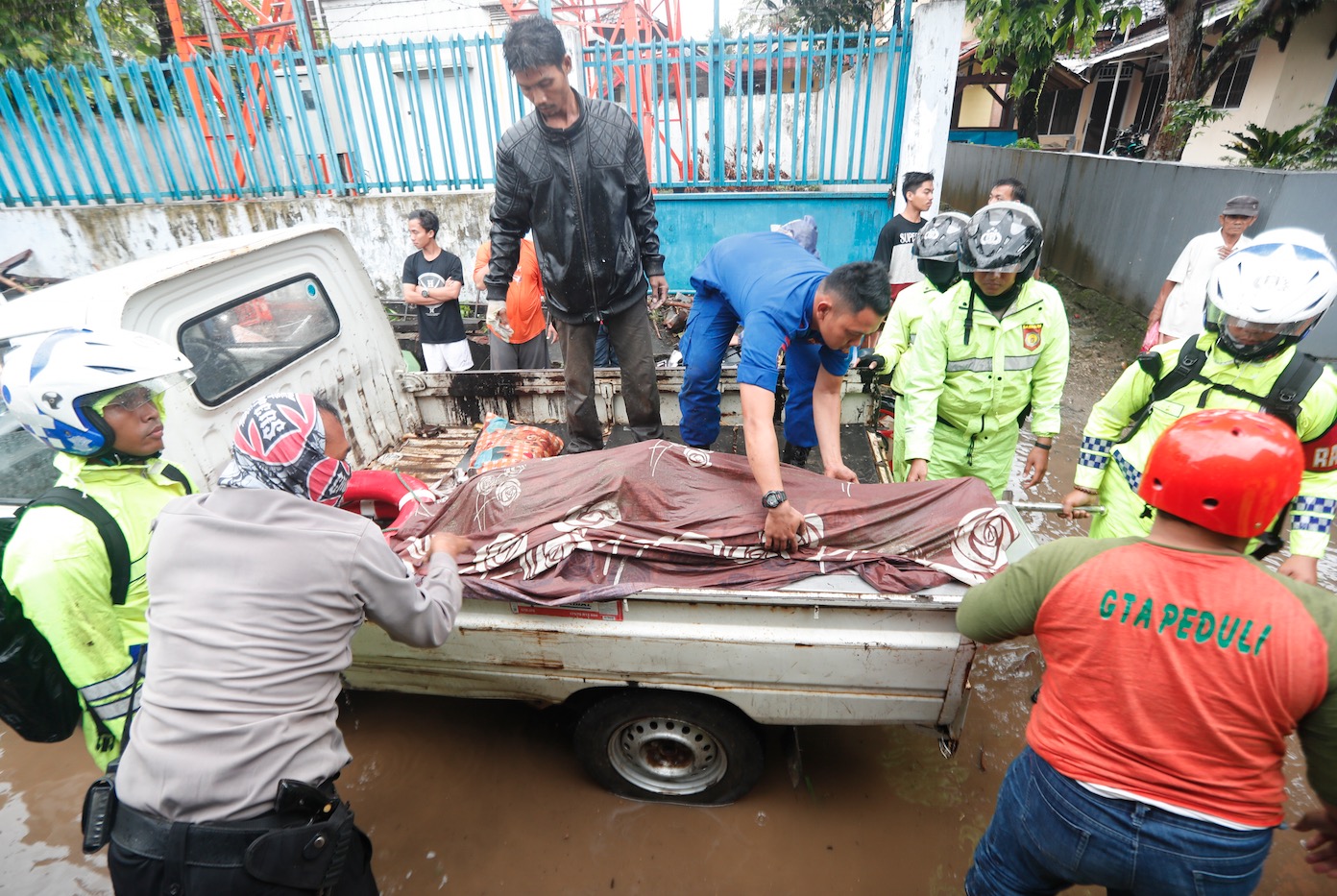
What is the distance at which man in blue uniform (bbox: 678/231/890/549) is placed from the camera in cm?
228

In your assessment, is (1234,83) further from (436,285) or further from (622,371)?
(436,285)

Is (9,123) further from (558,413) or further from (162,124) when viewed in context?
(558,413)

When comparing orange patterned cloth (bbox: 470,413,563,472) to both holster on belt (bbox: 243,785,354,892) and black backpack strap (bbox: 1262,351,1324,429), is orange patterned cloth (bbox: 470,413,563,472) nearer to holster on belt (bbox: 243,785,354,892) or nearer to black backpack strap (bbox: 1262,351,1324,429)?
holster on belt (bbox: 243,785,354,892)

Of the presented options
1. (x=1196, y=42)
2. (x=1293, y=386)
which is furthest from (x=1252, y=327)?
(x=1196, y=42)

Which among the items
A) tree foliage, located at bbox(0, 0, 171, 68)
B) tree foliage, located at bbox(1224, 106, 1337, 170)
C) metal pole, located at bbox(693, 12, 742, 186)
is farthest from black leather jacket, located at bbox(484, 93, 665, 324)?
tree foliage, located at bbox(0, 0, 171, 68)

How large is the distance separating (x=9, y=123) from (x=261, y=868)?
10020mm

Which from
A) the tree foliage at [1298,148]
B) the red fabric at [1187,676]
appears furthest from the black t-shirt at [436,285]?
the tree foliage at [1298,148]

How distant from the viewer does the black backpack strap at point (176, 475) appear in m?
1.98

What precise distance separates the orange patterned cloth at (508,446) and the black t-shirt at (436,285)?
1877 mm

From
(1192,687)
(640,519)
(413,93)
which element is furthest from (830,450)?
(413,93)

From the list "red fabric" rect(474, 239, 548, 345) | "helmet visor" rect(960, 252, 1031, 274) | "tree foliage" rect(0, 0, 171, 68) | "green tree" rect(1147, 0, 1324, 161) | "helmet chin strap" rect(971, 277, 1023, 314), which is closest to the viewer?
"helmet visor" rect(960, 252, 1031, 274)

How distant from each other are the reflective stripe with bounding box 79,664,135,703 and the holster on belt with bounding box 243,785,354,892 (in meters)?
0.79

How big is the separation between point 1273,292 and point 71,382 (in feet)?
11.0

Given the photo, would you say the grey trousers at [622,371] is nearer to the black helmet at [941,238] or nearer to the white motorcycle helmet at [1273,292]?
the black helmet at [941,238]
